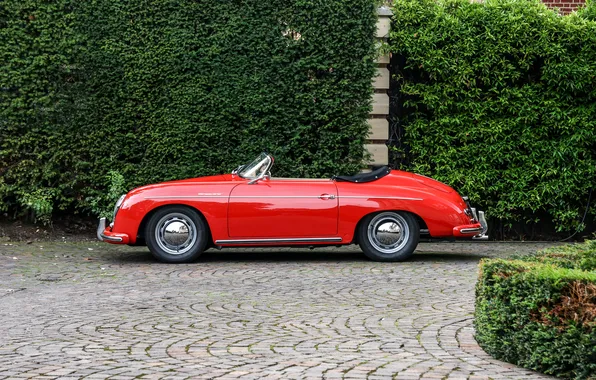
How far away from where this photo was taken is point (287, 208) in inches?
458

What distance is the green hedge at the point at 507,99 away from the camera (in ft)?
47.2

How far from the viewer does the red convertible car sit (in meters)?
11.6

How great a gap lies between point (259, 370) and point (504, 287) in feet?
5.13

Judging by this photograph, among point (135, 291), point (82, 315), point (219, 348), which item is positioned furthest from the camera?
A: point (135, 291)

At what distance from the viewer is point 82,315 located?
8.12 m

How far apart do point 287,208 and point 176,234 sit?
130cm

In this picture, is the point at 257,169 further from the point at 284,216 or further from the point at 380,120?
the point at 380,120

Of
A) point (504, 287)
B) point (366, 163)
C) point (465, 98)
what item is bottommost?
point (504, 287)

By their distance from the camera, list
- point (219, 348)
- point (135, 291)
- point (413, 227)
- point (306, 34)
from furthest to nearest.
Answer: point (306, 34) < point (413, 227) < point (135, 291) < point (219, 348)

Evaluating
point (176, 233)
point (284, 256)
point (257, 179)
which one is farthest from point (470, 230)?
point (176, 233)

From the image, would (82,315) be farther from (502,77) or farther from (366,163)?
(502,77)

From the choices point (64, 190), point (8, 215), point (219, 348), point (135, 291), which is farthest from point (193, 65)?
point (219, 348)

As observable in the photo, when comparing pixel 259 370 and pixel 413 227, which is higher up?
pixel 413 227

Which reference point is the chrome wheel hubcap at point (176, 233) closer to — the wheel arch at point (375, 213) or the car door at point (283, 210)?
the car door at point (283, 210)
